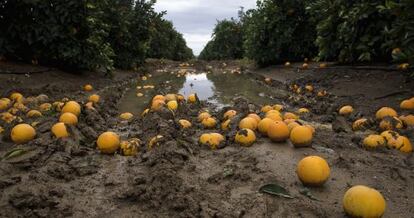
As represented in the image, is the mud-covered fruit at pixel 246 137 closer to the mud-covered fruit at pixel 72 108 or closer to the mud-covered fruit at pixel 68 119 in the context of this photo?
the mud-covered fruit at pixel 68 119

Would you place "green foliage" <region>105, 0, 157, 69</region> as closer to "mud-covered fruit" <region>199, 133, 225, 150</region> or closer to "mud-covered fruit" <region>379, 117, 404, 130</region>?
"mud-covered fruit" <region>199, 133, 225, 150</region>

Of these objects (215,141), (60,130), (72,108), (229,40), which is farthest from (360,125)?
(229,40)

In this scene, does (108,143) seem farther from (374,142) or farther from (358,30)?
(358,30)

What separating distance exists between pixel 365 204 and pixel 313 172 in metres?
0.58

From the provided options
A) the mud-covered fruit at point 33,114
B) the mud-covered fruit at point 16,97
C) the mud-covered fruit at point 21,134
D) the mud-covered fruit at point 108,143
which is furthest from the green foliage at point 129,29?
the mud-covered fruit at point 108,143

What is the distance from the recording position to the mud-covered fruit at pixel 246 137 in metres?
4.70

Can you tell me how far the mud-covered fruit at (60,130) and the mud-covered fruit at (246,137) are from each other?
1972 mm

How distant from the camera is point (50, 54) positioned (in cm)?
1171

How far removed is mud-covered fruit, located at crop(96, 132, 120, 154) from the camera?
4.62 metres

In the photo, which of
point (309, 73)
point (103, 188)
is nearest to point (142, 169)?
point (103, 188)

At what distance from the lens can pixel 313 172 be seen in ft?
11.9

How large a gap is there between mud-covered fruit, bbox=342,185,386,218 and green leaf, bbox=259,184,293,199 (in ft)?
1.72

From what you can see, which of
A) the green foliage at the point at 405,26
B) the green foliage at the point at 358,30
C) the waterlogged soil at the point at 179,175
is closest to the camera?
the waterlogged soil at the point at 179,175

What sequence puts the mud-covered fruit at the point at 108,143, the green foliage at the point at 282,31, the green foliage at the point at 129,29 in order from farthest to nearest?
1. the green foliage at the point at 129,29
2. the green foliage at the point at 282,31
3. the mud-covered fruit at the point at 108,143
